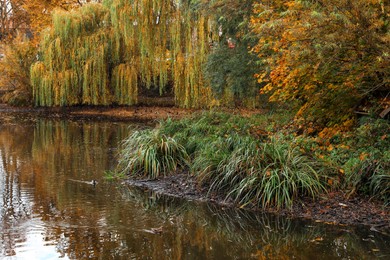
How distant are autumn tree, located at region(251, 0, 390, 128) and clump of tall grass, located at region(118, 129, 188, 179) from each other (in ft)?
8.65

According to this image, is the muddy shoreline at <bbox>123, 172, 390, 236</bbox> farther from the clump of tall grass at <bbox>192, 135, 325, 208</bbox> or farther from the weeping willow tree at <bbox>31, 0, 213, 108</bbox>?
the weeping willow tree at <bbox>31, 0, 213, 108</bbox>

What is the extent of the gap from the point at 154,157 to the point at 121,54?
16298 mm

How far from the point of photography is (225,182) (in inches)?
350

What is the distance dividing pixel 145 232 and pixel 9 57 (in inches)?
952

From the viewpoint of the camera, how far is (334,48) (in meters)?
8.03

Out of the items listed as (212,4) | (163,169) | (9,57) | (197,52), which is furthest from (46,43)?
(163,169)

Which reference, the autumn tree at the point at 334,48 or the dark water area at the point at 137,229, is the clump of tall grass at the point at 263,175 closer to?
the dark water area at the point at 137,229

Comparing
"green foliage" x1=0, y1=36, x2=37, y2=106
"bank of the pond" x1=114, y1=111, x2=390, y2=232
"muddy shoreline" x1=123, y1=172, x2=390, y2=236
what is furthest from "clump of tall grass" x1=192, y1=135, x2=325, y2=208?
"green foliage" x1=0, y1=36, x2=37, y2=106

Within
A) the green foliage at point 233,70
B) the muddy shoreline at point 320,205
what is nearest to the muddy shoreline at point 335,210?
the muddy shoreline at point 320,205

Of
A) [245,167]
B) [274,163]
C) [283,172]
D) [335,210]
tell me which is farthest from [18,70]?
[335,210]

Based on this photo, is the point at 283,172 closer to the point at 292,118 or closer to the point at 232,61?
the point at 292,118

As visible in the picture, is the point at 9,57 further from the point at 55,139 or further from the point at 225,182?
the point at 225,182

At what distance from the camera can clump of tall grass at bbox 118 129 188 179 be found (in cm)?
1060

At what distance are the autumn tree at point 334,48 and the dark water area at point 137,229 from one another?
8.60 ft
